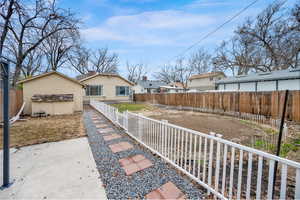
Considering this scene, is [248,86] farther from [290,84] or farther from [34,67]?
[34,67]

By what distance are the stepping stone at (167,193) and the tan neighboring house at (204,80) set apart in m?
30.7

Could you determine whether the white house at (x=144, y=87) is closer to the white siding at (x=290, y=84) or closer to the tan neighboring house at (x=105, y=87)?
the tan neighboring house at (x=105, y=87)

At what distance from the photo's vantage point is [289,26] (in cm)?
1326

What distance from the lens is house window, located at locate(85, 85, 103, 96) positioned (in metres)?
17.5

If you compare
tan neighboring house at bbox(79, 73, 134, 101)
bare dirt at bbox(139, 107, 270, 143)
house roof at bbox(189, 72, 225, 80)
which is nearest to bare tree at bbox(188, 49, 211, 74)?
house roof at bbox(189, 72, 225, 80)

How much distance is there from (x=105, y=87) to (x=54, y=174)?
1674cm

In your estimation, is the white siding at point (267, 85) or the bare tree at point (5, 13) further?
the white siding at point (267, 85)

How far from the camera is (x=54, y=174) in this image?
8.50ft

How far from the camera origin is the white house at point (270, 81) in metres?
13.4

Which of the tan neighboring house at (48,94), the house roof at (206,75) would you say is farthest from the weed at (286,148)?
the house roof at (206,75)

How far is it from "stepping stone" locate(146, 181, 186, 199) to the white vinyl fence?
371 millimetres

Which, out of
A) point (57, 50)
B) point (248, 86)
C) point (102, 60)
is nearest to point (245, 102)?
point (248, 86)

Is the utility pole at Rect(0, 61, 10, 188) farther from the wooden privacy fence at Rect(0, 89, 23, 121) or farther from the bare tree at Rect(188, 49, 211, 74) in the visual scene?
the bare tree at Rect(188, 49, 211, 74)

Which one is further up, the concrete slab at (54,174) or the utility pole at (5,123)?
the utility pole at (5,123)
